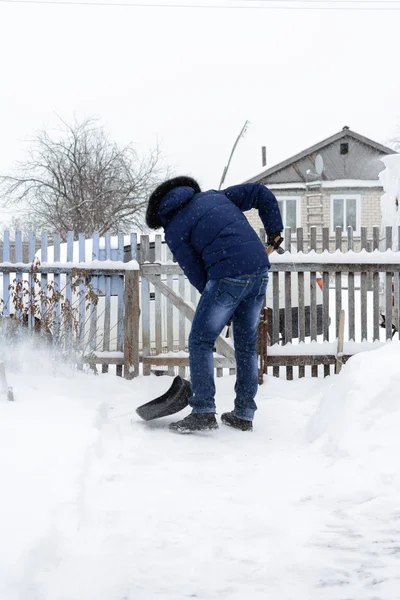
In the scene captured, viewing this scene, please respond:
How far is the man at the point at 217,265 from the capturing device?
161 inches

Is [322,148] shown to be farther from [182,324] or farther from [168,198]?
[168,198]

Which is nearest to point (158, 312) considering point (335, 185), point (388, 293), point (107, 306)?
point (107, 306)

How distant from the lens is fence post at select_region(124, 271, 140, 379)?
6488 millimetres

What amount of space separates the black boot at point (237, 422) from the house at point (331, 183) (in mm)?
21514

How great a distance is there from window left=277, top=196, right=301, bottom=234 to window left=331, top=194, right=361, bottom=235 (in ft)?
4.32

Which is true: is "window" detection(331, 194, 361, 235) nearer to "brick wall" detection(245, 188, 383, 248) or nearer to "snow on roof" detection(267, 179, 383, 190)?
"brick wall" detection(245, 188, 383, 248)

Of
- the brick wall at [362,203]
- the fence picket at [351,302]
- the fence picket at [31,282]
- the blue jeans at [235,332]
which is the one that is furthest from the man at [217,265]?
the brick wall at [362,203]

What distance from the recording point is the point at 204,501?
9.36 feet

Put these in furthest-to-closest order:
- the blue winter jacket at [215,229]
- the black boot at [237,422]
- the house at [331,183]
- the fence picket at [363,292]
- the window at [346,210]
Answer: the window at [346,210] → the house at [331,183] → the fence picket at [363,292] → the black boot at [237,422] → the blue winter jacket at [215,229]

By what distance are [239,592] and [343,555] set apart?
46 centimetres

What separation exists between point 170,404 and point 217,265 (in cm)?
93

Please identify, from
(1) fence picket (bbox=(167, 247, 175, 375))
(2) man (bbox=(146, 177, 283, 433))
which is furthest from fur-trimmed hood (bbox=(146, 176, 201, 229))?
(1) fence picket (bbox=(167, 247, 175, 375))

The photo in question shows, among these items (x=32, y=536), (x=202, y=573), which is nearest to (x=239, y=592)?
(x=202, y=573)

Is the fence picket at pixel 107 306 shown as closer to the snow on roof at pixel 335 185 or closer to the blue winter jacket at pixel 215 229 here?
the blue winter jacket at pixel 215 229
